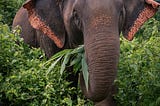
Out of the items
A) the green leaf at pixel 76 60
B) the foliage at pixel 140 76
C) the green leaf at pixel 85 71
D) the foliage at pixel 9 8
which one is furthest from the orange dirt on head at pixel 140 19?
the foliage at pixel 9 8

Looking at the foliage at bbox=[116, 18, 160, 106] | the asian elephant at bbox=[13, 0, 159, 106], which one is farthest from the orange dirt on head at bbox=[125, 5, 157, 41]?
the foliage at bbox=[116, 18, 160, 106]

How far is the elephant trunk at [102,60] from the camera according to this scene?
3779 mm

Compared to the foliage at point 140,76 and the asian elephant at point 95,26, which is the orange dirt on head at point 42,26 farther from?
the foliage at point 140,76

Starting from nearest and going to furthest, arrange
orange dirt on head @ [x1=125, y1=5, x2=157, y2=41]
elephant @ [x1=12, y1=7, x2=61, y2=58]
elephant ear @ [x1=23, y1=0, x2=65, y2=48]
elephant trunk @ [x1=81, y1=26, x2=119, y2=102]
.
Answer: elephant trunk @ [x1=81, y1=26, x2=119, y2=102] → orange dirt on head @ [x1=125, y1=5, x2=157, y2=41] → elephant ear @ [x1=23, y1=0, x2=65, y2=48] → elephant @ [x1=12, y1=7, x2=61, y2=58]

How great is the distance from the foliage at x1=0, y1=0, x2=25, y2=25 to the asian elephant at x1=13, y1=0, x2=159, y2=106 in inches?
92.9

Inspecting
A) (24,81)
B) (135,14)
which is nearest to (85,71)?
(24,81)

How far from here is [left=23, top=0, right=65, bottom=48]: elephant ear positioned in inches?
193

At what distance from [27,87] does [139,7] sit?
126cm

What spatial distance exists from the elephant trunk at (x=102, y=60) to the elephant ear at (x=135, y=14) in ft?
2.42

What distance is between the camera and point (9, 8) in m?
7.74

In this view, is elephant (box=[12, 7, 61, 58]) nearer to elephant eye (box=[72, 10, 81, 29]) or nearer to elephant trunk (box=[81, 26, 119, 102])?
elephant eye (box=[72, 10, 81, 29])

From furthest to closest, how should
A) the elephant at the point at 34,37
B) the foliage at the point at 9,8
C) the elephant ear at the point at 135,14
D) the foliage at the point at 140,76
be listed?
the foliage at the point at 9,8 → the elephant at the point at 34,37 → the elephant ear at the point at 135,14 → the foliage at the point at 140,76

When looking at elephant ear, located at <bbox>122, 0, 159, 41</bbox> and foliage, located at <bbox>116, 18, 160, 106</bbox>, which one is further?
elephant ear, located at <bbox>122, 0, 159, 41</bbox>

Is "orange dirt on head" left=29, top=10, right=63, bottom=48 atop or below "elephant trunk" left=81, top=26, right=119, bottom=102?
atop
